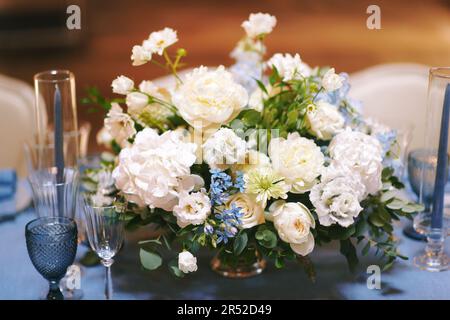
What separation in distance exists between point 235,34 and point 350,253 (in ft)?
15.1

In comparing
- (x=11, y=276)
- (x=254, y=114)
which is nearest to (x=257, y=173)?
(x=254, y=114)

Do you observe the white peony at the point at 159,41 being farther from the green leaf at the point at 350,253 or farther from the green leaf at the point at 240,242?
the green leaf at the point at 350,253

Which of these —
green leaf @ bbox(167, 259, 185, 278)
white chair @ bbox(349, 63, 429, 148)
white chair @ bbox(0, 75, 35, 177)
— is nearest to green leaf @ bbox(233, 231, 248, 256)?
green leaf @ bbox(167, 259, 185, 278)

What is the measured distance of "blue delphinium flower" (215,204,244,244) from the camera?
3.78 ft

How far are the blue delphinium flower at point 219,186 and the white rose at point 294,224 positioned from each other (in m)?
0.09

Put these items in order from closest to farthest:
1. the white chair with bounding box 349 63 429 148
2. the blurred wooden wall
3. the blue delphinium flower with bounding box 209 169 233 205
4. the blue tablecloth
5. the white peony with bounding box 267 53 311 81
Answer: the blue delphinium flower with bounding box 209 169 233 205 < the blue tablecloth < the white peony with bounding box 267 53 311 81 < the white chair with bounding box 349 63 429 148 < the blurred wooden wall

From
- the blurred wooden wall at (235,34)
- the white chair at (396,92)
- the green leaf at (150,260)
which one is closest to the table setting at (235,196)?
the green leaf at (150,260)

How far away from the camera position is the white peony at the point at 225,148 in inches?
46.5

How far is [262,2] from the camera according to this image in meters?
6.17

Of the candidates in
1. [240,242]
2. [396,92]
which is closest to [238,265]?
[240,242]

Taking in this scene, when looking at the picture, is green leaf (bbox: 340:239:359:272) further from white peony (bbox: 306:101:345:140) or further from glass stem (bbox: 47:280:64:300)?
glass stem (bbox: 47:280:64:300)

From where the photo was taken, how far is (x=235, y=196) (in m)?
1.20

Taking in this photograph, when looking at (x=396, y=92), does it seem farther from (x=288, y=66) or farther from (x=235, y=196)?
(x=235, y=196)
